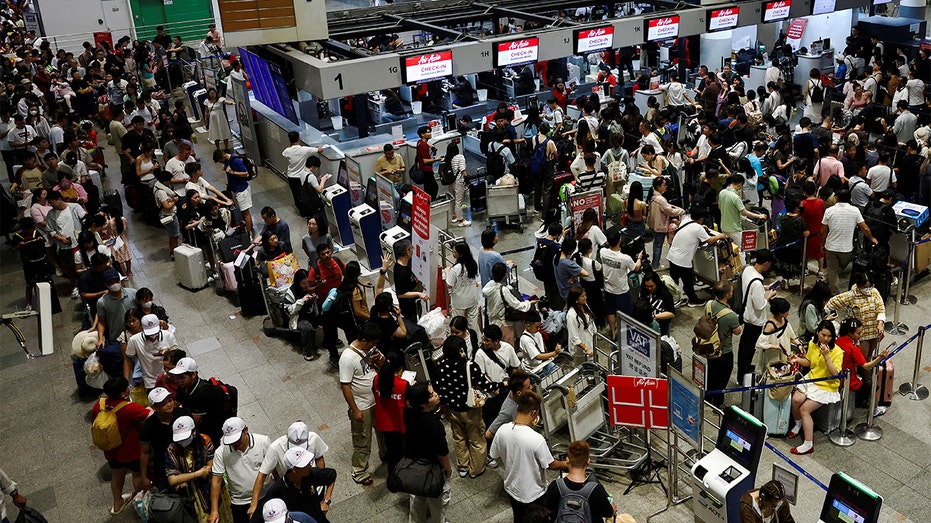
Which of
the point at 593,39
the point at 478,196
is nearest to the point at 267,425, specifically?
the point at 478,196

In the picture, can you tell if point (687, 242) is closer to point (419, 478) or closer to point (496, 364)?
point (496, 364)

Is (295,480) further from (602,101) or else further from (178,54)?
(178,54)

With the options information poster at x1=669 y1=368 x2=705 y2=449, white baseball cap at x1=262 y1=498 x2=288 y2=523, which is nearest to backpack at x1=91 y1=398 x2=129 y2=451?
white baseball cap at x1=262 y1=498 x2=288 y2=523

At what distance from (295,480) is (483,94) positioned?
15.2 metres

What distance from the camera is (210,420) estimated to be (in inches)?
288

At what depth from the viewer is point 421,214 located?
966 centimetres

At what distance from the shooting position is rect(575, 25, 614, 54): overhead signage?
1750 cm

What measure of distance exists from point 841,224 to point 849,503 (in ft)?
17.7

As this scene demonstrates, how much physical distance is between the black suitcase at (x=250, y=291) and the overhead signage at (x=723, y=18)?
1272 cm

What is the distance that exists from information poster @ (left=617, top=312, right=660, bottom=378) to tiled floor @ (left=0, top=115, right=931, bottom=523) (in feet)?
3.56

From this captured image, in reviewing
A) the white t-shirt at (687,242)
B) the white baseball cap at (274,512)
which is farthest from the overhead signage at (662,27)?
the white baseball cap at (274,512)

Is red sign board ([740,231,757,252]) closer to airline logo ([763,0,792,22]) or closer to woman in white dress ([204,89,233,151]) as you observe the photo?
airline logo ([763,0,792,22])

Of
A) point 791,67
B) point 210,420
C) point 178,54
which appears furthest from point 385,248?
point 178,54

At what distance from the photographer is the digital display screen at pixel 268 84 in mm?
16016
